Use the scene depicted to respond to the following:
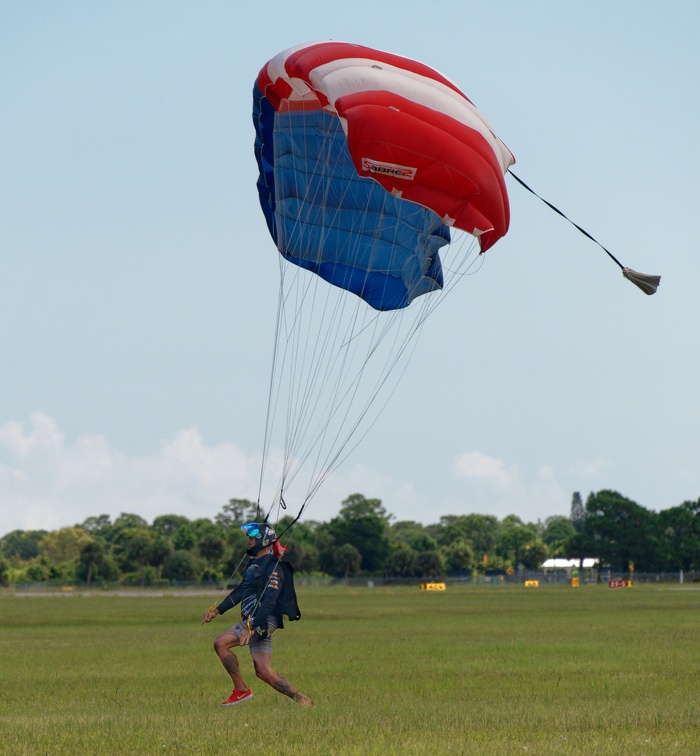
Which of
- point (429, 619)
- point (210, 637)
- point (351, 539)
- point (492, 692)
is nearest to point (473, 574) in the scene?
point (351, 539)

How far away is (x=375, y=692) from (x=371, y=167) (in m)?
7.76

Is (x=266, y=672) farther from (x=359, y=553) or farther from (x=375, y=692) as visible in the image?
(x=359, y=553)

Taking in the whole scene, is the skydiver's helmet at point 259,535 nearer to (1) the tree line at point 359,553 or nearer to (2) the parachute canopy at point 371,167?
(2) the parachute canopy at point 371,167

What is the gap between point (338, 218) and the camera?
19047 mm

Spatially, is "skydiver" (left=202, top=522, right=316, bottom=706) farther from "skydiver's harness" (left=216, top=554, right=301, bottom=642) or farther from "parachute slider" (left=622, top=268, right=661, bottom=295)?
"parachute slider" (left=622, top=268, right=661, bottom=295)

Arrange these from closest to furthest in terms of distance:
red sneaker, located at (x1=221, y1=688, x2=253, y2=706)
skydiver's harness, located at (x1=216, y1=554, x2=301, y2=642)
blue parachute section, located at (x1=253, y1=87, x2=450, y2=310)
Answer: skydiver's harness, located at (x1=216, y1=554, x2=301, y2=642)
red sneaker, located at (x1=221, y1=688, x2=253, y2=706)
blue parachute section, located at (x1=253, y1=87, x2=450, y2=310)

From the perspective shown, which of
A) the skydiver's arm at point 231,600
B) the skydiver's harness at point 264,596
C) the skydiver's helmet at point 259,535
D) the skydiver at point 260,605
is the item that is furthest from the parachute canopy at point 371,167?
the skydiver's arm at point 231,600

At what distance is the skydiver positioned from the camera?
14.0 metres

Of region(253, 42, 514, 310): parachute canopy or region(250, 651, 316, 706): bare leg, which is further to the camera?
region(253, 42, 514, 310): parachute canopy

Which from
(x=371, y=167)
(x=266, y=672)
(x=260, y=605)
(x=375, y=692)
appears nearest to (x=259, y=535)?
(x=260, y=605)

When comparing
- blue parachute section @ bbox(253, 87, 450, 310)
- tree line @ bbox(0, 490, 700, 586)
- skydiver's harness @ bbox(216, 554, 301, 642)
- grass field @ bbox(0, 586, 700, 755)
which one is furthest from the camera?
tree line @ bbox(0, 490, 700, 586)

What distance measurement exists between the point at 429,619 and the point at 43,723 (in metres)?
30.8

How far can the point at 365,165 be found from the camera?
51.9 ft

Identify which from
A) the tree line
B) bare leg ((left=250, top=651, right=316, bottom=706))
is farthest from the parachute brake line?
the tree line
